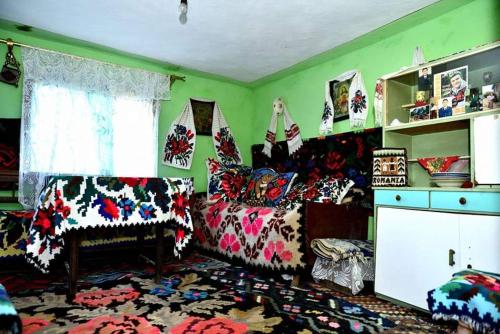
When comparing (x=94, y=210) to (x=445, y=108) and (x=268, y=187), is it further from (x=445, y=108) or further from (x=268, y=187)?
(x=445, y=108)

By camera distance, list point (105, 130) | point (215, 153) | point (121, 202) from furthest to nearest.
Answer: point (215, 153) → point (105, 130) → point (121, 202)

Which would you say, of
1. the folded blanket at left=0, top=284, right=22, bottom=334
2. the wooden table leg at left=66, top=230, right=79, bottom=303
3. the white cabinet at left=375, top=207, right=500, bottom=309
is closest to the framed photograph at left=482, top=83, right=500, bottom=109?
the white cabinet at left=375, top=207, right=500, bottom=309

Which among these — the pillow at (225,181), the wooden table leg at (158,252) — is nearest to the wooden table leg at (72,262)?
the wooden table leg at (158,252)

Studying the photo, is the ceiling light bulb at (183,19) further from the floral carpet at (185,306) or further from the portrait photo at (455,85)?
the floral carpet at (185,306)

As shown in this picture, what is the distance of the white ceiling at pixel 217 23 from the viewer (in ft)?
8.16

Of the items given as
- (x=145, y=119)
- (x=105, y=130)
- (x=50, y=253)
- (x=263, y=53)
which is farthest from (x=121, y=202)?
(x=263, y=53)

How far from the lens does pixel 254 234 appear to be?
277cm

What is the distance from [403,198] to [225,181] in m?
2.03

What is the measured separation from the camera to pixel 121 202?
7.06 ft

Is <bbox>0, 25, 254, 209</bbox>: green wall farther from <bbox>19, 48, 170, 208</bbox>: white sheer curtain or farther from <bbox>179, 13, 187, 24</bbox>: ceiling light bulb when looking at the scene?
<bbox>179, 13, 187, 24</bbox>: ceiling light bulb

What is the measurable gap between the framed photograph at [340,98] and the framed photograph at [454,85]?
1099mm

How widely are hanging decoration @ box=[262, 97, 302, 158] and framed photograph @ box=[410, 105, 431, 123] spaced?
1520mm

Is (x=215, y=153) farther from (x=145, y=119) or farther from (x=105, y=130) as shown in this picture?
(x=105, y=130)

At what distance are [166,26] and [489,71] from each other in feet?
8.47
